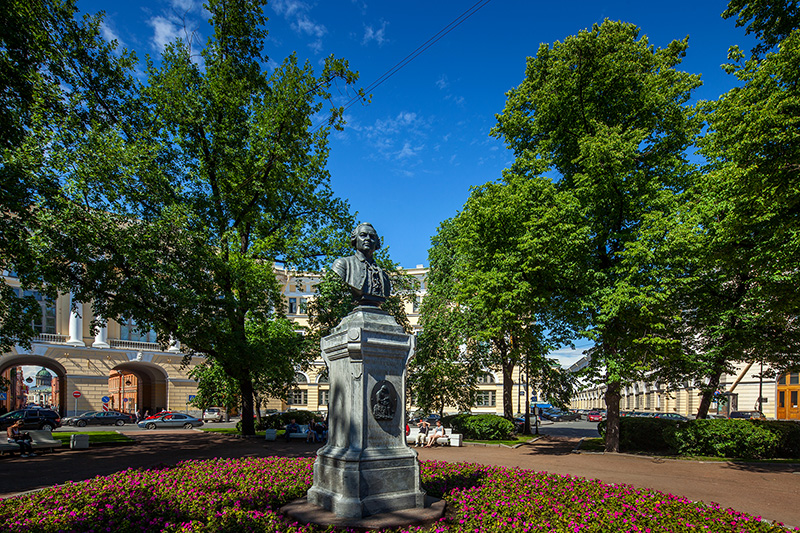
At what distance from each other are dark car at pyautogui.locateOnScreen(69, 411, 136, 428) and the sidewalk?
20331 mm

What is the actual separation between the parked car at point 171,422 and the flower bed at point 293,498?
3074cm

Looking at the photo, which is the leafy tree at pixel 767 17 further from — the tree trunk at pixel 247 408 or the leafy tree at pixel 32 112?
the tree trunk at pixel 247 408

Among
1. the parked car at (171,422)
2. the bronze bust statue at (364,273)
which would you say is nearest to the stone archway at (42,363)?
the parked car at (171,422)

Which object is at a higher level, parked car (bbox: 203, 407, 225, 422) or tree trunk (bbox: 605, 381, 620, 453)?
tree trunk (bbox: 605, 381, 620, 453)

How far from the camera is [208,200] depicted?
21.7 meters

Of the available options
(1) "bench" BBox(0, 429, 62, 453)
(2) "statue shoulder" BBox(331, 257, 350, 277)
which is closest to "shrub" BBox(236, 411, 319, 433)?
(1) "bench" BBox(0, 429, 62, 453)

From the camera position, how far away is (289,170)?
73.7 ft

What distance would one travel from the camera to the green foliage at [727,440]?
18.2m

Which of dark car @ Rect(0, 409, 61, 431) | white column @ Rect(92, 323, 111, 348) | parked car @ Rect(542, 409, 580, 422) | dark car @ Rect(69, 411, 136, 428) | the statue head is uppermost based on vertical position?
the statue head

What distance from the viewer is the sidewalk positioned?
37.0ft

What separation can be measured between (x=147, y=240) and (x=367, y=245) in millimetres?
10799

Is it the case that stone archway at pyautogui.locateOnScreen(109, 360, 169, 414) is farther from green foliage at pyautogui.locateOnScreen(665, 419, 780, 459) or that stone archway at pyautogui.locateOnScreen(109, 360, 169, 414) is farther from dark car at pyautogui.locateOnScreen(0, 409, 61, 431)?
green foliage at pyautogui.locateOnScreen(665, 419, 780, 459)

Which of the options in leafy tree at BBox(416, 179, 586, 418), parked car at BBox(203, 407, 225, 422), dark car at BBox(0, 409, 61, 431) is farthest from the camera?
parked car at BBox(203, 407, 225, 422)

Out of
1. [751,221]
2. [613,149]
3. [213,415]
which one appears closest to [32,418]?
[213,415]
